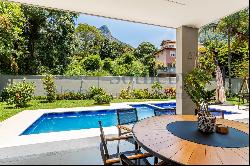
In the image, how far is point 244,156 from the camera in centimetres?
195

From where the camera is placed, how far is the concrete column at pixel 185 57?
19.6 ft

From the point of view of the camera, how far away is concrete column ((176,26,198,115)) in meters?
→ 5.99

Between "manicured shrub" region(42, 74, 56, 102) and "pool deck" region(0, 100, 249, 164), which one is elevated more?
"manicured shrub" region(42, 74, 56, 102)

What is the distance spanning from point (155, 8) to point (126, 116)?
225 cm

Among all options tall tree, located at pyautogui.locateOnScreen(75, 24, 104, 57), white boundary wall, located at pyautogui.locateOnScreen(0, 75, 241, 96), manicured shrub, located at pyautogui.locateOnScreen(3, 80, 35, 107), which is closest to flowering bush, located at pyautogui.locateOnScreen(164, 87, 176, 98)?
white boundary wall, located at pyautogui.locateOnScreen(0, 75, 241, 96)

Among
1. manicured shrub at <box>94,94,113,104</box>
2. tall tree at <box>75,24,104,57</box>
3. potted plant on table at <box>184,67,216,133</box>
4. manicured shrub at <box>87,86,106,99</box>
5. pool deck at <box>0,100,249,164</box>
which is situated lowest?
pool deck at <box>0,100,249,164</box>

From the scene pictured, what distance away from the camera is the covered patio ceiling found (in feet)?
13.8

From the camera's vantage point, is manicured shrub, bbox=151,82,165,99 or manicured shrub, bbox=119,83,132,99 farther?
manicured shrub, bbox=151,82,165,99

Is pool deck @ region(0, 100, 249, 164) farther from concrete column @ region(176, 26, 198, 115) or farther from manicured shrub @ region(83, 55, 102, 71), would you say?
manicured shrub @ region(83, 55, 102, 71)

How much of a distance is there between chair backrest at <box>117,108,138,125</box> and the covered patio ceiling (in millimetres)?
2073

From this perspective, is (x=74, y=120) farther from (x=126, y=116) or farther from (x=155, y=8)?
(x=155, y=8)

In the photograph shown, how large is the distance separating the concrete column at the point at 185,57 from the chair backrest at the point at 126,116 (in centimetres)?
198

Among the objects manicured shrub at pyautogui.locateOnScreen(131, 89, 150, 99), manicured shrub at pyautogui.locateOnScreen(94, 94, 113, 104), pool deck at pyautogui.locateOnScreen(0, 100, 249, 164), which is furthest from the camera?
manicured shrub at pyautogui.locateOnScreen(131, 89, 150, 99)

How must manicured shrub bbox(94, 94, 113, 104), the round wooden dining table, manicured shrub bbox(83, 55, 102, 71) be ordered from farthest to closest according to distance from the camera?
manicured shrub bbox(83, 55, 102, 71) → manicured shrub bbox(94, 94, 113, 104) → the round wooden dining table
